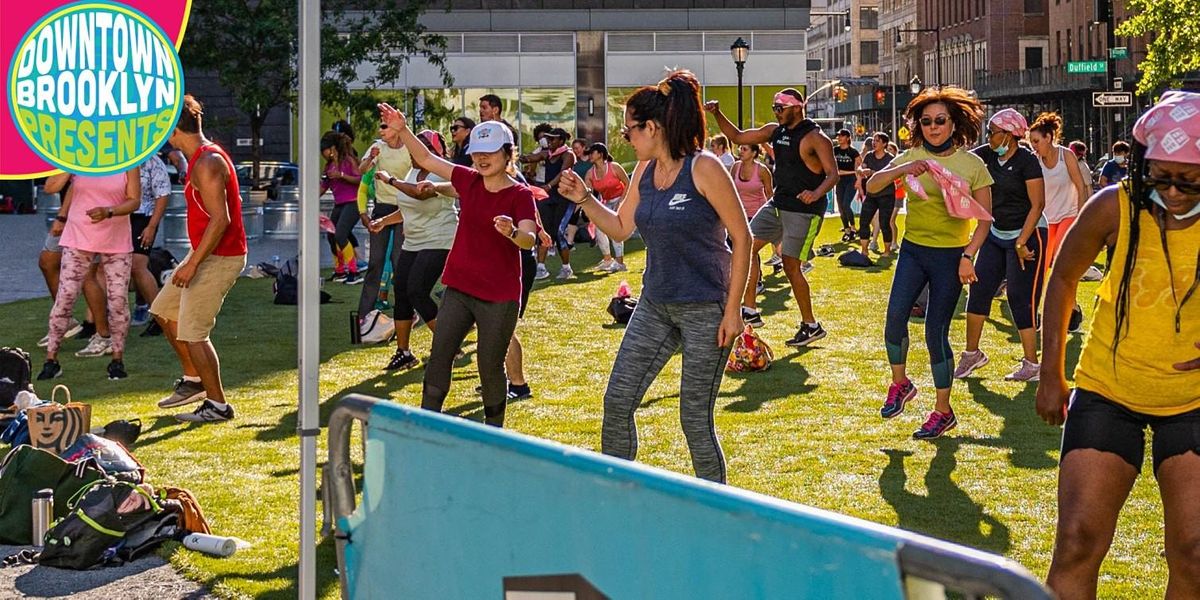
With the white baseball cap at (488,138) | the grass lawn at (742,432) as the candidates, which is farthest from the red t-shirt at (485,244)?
the grass lawn at (742,432)

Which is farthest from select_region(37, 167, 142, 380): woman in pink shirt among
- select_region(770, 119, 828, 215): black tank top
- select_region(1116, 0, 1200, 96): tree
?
select_region(1116, 0, 1200, 96): tree

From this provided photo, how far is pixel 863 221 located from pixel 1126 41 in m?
60.1

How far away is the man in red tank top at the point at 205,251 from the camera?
373 inches

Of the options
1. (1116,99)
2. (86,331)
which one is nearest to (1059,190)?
(86,331)

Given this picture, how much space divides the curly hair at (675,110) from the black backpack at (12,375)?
550 centimetres

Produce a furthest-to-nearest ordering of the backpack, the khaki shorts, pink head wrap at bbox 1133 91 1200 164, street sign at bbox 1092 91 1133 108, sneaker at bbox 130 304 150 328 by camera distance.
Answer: street sign at bbox 1092 91 1133 108 < sneaker at bbox 130 304 150 328 < the khaki shorts < the backpack < pink head wrap at bbox 1133 91 1200 164

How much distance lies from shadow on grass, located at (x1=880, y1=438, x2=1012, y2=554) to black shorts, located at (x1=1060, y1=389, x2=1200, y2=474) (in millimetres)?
2272

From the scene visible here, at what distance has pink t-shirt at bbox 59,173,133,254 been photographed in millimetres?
11359

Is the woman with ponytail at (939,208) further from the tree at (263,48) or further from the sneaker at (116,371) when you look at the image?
the tree at (263,48)

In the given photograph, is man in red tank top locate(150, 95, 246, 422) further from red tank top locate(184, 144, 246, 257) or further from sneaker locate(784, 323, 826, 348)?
sneaker locate(784, 323, 826, 348)

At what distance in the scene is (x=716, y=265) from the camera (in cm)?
632

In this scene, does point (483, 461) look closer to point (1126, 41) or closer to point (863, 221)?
point (863, 221)

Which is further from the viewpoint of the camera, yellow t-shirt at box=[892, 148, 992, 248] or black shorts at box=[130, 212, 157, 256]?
black shorts at box=[130, 212, 157, 256]

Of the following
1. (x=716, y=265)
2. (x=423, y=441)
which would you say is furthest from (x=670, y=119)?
(x=423, y=441)
